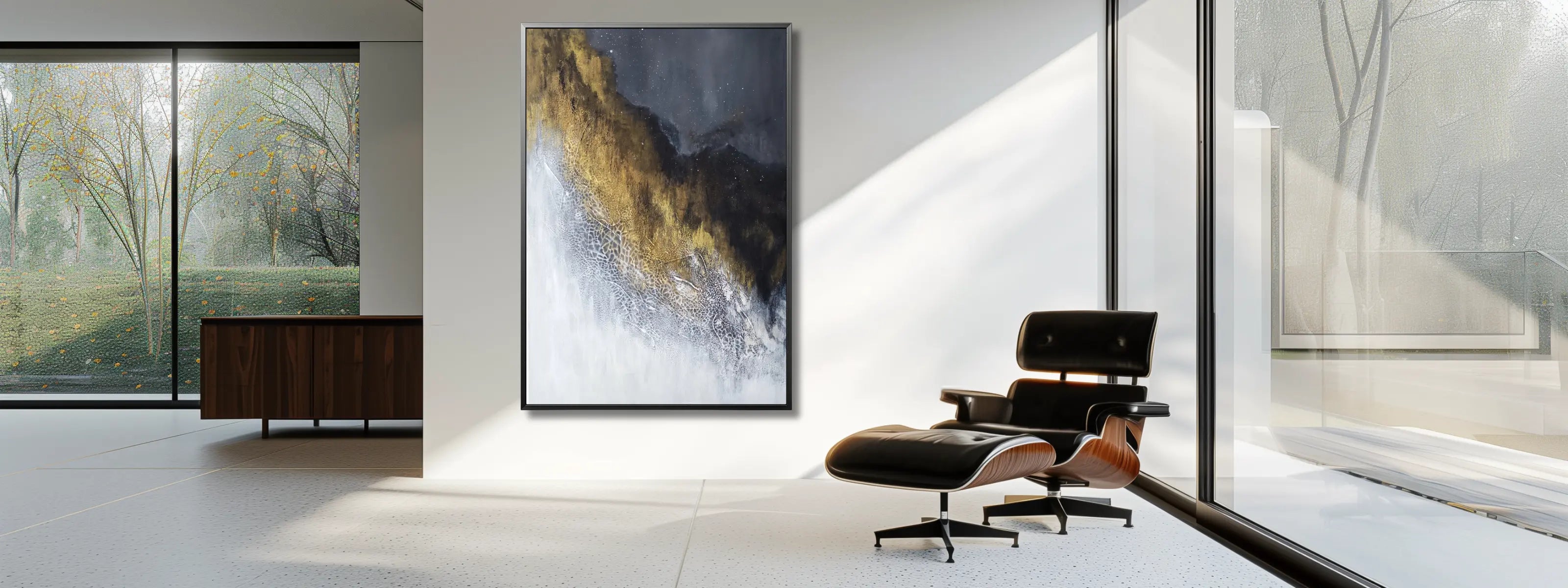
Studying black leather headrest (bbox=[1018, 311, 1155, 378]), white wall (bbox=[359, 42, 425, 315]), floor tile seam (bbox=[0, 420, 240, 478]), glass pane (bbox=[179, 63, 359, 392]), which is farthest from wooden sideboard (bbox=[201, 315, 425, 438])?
black leather headrest (bbox=[1018, 311, 1155, 378])

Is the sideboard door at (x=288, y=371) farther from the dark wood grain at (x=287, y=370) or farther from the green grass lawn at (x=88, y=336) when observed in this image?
the green grass lawn at (x=88, y=336)

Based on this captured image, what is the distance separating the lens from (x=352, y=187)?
7148mm

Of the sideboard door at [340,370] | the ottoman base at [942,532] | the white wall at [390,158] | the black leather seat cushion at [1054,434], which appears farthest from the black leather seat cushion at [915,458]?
the white wall at [390,158]

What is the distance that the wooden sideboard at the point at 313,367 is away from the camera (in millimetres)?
5746

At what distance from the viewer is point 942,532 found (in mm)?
3279

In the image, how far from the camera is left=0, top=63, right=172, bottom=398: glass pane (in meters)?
7.37

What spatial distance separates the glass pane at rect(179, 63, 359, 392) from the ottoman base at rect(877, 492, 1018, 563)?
5367 millimetres

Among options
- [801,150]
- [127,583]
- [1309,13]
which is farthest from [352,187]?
[1309,13]

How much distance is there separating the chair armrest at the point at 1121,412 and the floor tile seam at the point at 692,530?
1.53 meters

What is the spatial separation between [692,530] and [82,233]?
259 inches

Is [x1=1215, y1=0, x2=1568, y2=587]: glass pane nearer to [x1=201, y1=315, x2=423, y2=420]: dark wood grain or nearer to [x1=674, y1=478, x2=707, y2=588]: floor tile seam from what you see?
[x1=674, y1=478, x2=707, y2=588]: floor tile seam

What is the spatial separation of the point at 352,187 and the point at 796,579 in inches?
220

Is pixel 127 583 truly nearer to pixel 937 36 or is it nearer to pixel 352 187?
pixel 937 36

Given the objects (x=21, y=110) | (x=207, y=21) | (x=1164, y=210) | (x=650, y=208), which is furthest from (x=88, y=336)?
(x=1164, y=210)
